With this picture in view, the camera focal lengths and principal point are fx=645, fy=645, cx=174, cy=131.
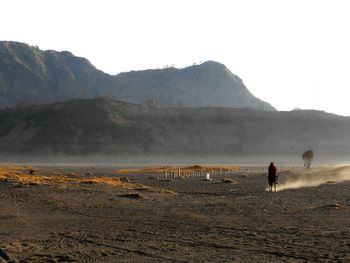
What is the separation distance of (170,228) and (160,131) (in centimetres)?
14829

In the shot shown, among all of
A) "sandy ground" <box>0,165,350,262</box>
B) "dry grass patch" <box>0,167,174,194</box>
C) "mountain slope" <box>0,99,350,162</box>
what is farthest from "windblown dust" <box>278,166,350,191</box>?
"mountain slope" <box>0,99,350,162</box>

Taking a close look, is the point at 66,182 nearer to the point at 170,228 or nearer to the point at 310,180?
the point at 310,180

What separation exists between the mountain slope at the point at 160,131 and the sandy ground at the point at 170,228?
124 m

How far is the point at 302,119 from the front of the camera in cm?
18175

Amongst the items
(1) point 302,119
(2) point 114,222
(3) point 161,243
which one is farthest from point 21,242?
(1) point 302,119

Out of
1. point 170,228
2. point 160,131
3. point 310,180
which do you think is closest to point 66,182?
point 310,180

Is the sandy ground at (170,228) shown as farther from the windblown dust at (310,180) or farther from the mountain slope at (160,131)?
the mountain slope at (160,131)

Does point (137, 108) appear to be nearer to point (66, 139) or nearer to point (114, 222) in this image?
point (66, 139)

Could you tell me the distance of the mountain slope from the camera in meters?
157

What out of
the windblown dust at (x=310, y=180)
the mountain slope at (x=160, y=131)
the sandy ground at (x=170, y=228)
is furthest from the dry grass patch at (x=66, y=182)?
the mountain slope at (x=160, y=131)

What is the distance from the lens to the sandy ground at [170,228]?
13.8m

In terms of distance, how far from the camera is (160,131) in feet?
547

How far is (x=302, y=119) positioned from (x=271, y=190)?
488ft

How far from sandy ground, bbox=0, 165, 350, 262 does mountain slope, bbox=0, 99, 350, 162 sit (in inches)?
4876
